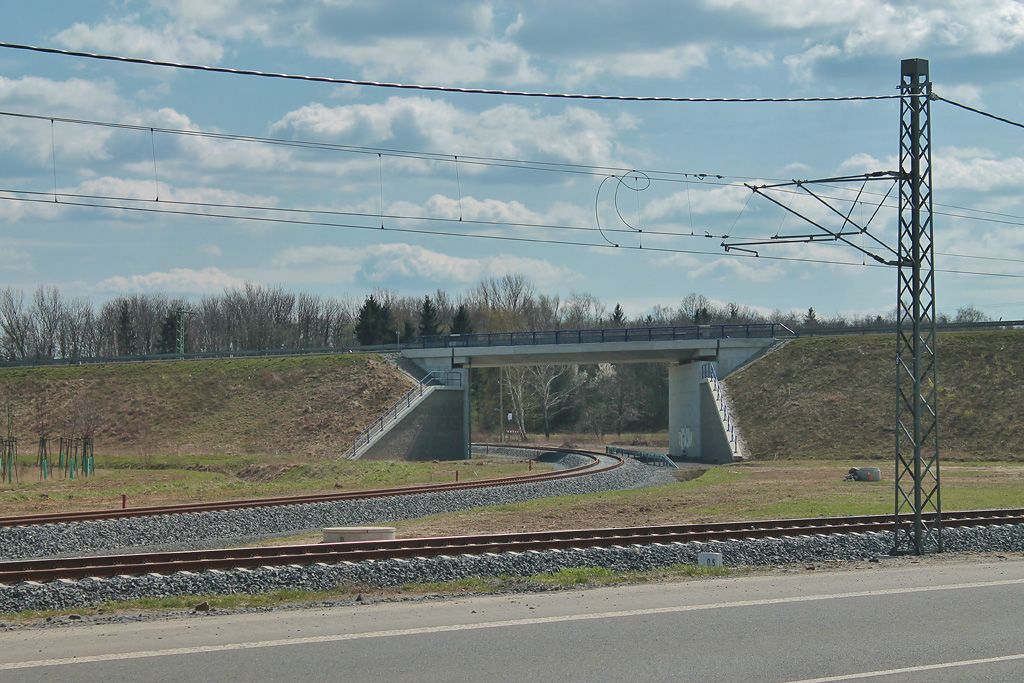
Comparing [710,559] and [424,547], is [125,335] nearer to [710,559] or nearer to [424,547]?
[424,547]

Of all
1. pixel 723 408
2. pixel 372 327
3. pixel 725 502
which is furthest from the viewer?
pixel 372 327

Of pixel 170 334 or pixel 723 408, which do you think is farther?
pixel 170 334

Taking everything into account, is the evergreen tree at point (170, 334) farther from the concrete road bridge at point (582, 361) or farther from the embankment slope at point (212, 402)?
the concrete road bridge at point (582, 361)

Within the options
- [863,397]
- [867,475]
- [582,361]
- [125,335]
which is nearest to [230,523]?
[867,475]

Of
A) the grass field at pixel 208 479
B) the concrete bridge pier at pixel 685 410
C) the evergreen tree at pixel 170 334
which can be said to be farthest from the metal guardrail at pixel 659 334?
the evergreen tree at pixel 170 334

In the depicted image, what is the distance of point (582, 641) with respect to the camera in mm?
12703

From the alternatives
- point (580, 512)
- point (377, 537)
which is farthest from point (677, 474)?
point (377, 537)

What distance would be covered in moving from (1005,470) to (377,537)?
110 ft

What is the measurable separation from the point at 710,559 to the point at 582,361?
51.0 meters

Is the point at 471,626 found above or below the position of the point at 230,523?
above

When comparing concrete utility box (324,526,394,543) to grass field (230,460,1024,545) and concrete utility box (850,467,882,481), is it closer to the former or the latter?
grass field (230,460,1024,545)

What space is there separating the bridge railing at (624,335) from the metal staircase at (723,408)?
2641 millimetres

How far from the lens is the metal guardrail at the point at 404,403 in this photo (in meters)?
60.0

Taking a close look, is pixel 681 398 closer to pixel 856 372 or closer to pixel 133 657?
pixel 856 372
